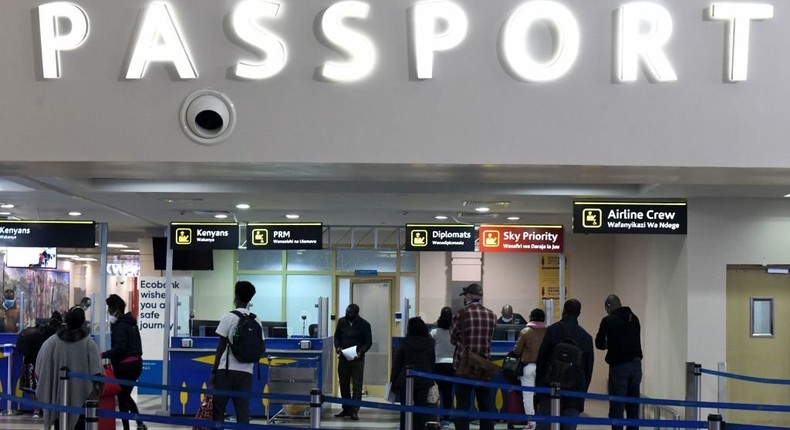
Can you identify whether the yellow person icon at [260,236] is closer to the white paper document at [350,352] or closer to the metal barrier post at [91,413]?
the white paper document at [350,352]

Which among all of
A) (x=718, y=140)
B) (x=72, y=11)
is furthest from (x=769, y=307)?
(x=72, y=11)

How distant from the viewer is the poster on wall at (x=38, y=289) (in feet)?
66.4

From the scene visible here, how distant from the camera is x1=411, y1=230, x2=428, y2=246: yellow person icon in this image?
41.5 ft

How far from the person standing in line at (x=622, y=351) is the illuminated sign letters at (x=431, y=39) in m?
3.73

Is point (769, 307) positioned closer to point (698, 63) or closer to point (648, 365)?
point (648, 365)

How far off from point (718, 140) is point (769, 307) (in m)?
5.43

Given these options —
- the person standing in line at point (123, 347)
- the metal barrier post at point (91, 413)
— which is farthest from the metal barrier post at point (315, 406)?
the person standing in line at point (123, 347)

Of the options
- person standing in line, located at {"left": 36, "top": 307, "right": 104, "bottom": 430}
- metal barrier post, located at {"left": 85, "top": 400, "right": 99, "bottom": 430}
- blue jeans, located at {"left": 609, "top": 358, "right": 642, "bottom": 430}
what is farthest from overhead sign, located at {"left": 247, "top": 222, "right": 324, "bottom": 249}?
metal barrier post, located at {"left": 85, "top": 400, "right": 99, "bottom": 430}

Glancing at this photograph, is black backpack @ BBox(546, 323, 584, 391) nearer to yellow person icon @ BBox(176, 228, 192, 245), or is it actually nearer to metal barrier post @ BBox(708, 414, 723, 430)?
metal barrier post @ BBox(708, 414, 723, 430)

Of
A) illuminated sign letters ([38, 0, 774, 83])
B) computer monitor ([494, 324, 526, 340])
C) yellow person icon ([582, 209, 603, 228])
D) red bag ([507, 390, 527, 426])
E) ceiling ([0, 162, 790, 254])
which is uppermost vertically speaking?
illuminated sign letters ([38, 0, 774, 83])

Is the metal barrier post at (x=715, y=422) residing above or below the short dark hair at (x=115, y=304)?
below

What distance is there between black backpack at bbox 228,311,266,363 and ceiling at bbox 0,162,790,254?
1.24 m

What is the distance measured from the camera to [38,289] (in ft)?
71.8

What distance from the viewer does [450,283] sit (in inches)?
628
